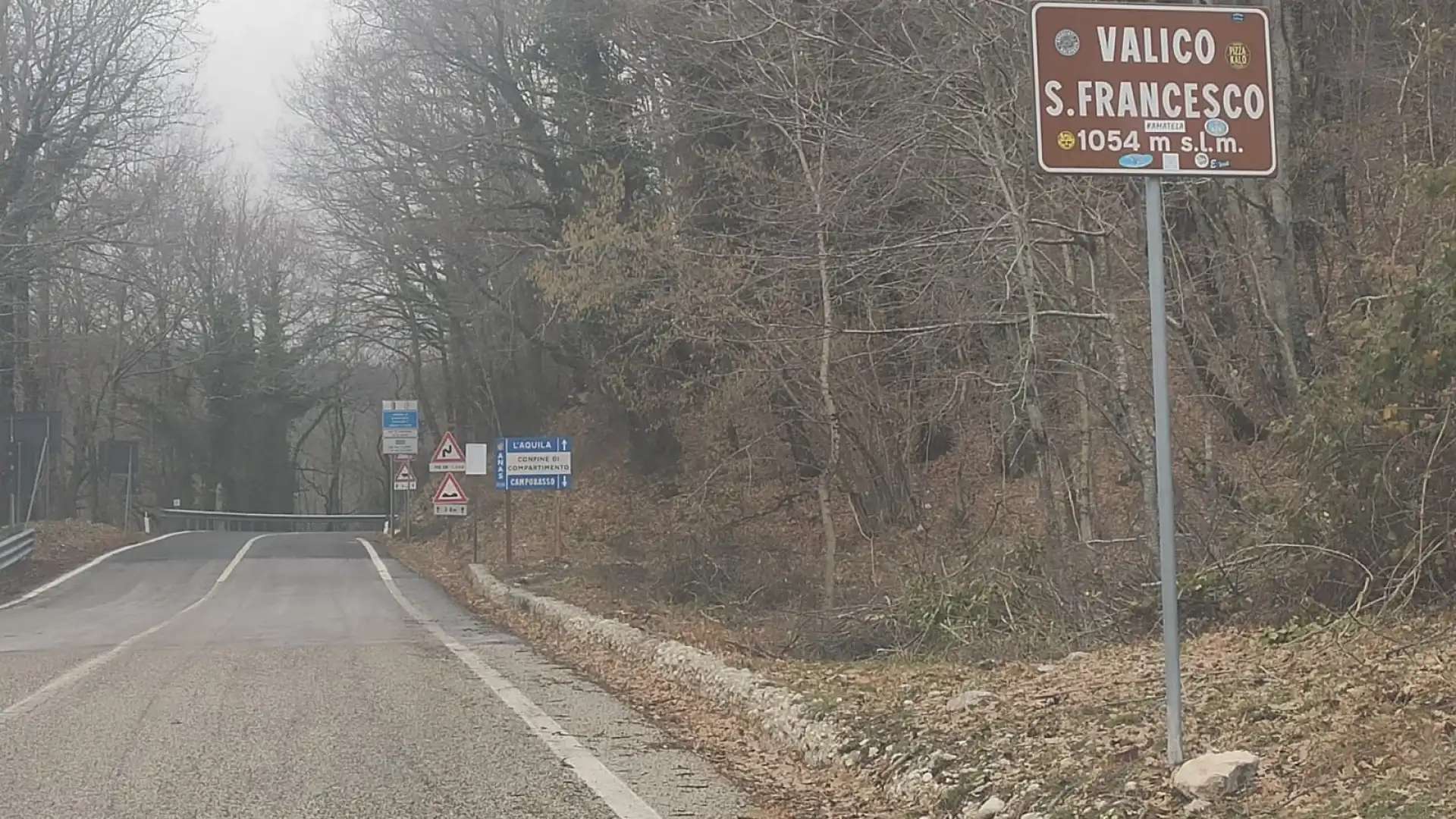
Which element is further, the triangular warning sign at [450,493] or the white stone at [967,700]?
the triangular warning sign at [450,493]

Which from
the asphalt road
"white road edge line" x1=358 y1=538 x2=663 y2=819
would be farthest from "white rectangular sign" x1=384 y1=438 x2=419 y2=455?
"white road edge line" x1=358 y1=538 x2=663 y2=819

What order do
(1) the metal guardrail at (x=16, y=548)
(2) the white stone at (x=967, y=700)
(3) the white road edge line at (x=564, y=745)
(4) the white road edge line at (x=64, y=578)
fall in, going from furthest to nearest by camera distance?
(1) the metal guardrail at (x=16, y=548) → (4) the white road edge line at (x=64, y=578) → (2) the white stone at (x=967, y=700) → (3) the white road edge line at (x=564, y=745)

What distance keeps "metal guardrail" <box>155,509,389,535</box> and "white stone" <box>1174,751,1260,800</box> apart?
47.4m

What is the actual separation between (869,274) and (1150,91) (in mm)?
9460

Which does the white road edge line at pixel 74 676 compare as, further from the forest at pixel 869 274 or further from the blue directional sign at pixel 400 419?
the blue directional sign at pixel 400 419

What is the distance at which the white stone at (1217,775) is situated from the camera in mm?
5312

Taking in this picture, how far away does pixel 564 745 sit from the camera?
8.41m

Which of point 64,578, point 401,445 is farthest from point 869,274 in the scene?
point 401,445

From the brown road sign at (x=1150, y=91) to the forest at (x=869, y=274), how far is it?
2615 mm

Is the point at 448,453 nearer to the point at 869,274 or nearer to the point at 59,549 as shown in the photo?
the point at 59,549

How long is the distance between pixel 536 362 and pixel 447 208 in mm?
8740

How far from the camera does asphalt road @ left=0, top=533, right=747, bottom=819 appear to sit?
6.94 m

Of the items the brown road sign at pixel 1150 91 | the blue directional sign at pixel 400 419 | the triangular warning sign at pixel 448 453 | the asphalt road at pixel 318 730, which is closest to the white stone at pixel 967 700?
the asphalt road at pixel 318 730

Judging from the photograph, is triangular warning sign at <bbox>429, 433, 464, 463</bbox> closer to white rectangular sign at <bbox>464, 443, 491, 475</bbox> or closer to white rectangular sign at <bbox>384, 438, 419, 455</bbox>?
white rectangular sign at <bbox>464, 443, 491, 475</bbox>
